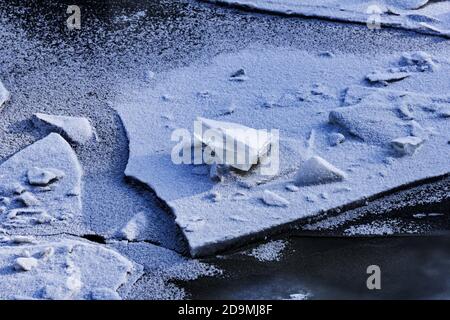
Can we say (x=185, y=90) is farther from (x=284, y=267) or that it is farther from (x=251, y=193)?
(x=284, y=267)

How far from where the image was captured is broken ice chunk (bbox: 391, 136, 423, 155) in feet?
8.15

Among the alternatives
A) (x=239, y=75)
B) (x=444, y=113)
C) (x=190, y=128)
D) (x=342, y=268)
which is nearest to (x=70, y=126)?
(x=190, y=128)

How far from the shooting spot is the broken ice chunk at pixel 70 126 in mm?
2627

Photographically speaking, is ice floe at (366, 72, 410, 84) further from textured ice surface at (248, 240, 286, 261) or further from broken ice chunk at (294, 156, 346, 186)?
textured ice surface at (248, 240, 286, 261)

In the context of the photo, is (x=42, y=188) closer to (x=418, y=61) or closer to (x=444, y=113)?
(x=444, y=113)

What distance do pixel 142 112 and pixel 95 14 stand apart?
0.92 m

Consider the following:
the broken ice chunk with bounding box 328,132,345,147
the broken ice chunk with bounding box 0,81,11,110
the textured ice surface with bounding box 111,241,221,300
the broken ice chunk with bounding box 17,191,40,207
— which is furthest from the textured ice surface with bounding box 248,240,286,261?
the broken ice chunk with bounding box 0,81,11,110

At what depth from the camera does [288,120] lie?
2.66 m

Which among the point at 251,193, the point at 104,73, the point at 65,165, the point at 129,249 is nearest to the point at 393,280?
the point at 251,193

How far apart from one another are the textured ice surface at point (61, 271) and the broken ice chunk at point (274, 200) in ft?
1.51

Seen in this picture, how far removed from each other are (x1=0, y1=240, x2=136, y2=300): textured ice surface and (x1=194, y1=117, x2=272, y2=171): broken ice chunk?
48cm

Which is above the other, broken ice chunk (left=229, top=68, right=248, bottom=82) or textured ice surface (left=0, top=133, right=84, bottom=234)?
broken ice chunk (left=229, top=68, right=248, bottom=82)

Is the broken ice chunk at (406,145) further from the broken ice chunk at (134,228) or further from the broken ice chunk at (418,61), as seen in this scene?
the broken ice chunk at (134,228)
